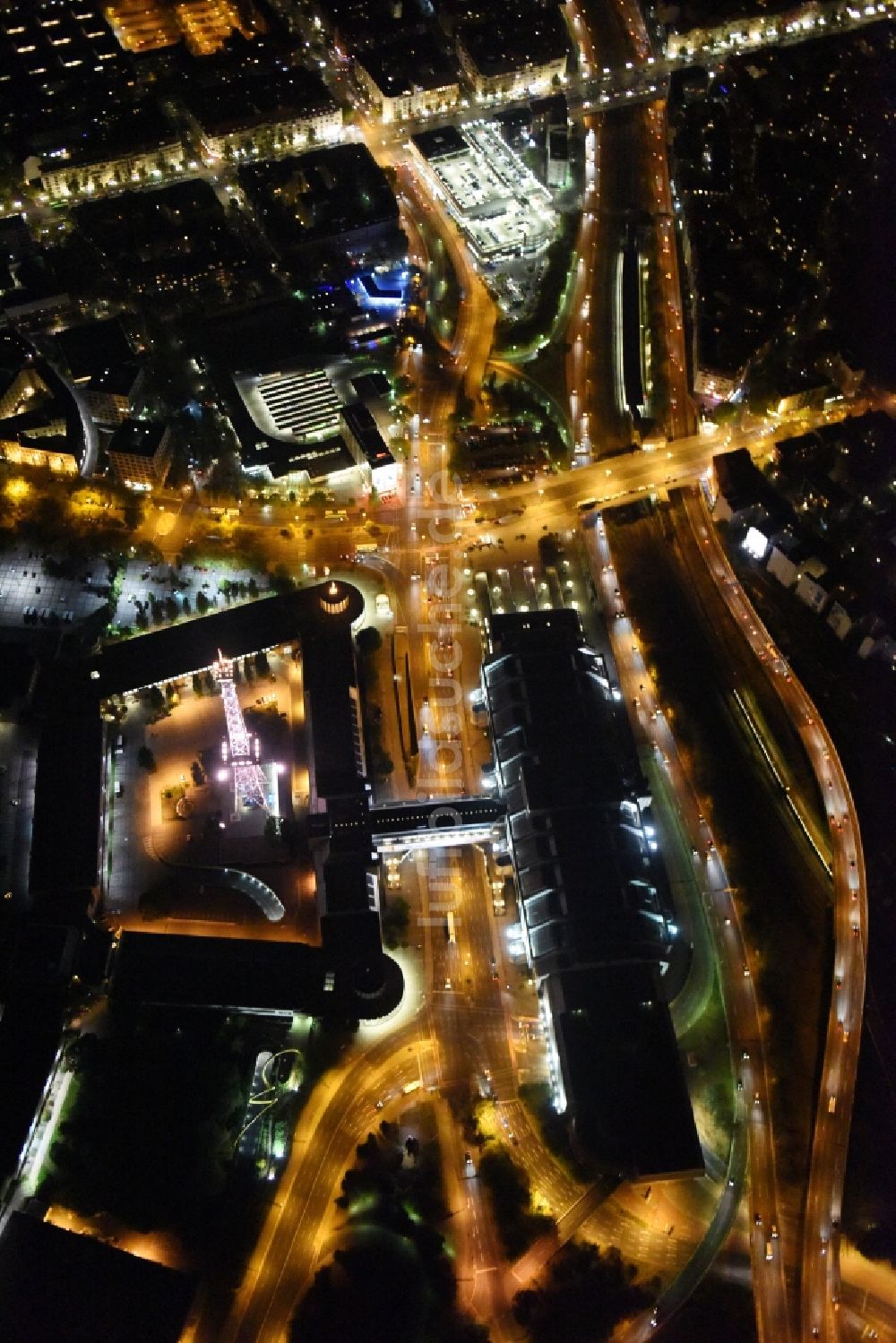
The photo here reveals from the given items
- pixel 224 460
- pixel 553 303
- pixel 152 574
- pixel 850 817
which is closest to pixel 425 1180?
pixel 850 817

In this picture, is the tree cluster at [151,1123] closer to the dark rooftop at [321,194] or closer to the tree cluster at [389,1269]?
the tree cluster at [389,1269]

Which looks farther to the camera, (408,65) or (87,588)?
(408,65)

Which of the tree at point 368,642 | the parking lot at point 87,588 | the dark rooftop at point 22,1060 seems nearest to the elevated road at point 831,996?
the tree at point 368,642

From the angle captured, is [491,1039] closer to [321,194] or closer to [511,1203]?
[511,1203]

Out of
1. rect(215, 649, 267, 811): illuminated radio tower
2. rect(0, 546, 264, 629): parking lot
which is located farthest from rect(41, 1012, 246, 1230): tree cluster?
rect(0, 546, 264, 629): parking lot

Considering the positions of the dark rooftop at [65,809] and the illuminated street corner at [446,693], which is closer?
the illuminated street corner at [446,693]

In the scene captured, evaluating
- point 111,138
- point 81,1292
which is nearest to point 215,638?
point 81,1292
